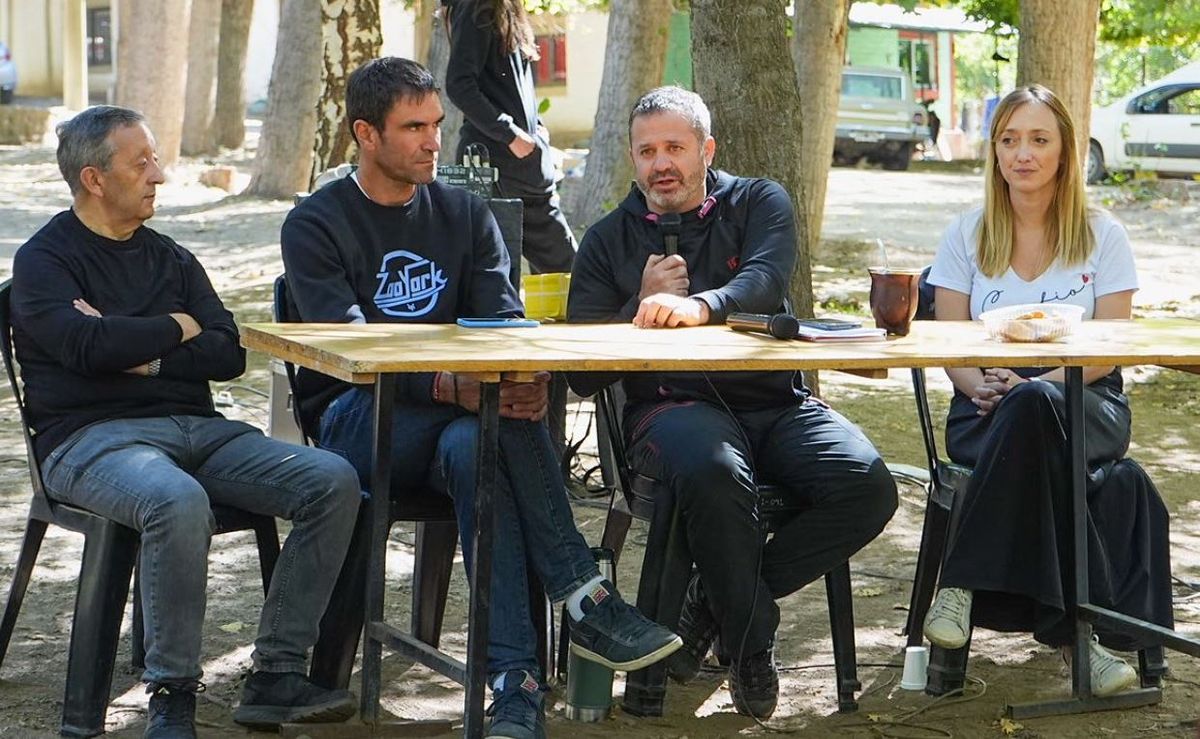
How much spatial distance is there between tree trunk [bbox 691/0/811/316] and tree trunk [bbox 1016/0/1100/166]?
143 inches

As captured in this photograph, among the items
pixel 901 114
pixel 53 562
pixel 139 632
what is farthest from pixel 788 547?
pixel 901 114

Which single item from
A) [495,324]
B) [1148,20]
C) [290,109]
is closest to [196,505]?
[495,324]

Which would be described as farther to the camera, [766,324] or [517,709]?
[766,324]

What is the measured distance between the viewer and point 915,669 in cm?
393

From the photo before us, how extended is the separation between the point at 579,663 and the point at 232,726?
0.77 meters

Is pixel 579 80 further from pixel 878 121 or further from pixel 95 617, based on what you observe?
pixel 95 617

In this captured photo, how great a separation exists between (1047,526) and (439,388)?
Answer: 1.41 m

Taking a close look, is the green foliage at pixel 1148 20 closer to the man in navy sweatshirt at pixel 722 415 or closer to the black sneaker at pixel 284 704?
the man in navy sweatshirt at pixel 722 415

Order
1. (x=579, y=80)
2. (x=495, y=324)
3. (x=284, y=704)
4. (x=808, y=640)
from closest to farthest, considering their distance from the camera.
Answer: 1. (x=284, y=704)
2. (x=495, y=324)
3. (x=808, y=640)
4. (x=579, y=80)

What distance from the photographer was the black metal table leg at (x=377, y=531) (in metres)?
3.53

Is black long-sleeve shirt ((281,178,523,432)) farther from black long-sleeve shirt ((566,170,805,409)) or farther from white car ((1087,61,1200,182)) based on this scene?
white car ((1087,61,1200,182))

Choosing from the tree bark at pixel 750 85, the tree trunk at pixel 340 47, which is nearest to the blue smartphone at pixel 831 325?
the tree bark at pixel 750 85

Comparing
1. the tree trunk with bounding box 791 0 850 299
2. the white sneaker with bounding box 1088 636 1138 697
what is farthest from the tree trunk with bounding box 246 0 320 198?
the white sneaker with bounding box 1088 636 1138 697

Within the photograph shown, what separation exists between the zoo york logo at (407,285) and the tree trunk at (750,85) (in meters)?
2.17
